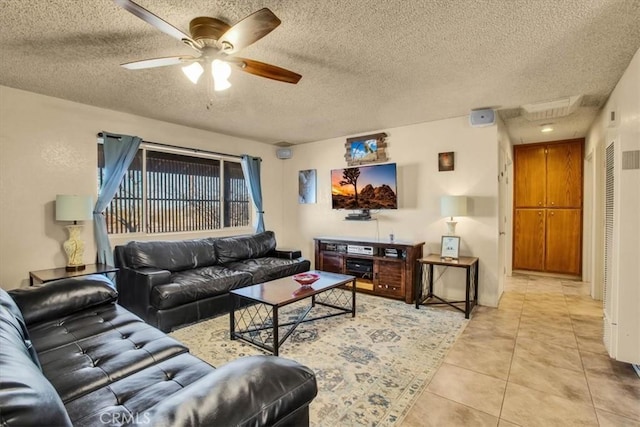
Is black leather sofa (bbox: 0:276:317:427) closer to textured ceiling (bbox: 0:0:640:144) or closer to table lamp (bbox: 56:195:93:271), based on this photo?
table lamp (bbox: 56:195:93:271)

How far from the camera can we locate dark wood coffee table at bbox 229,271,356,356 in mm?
2643

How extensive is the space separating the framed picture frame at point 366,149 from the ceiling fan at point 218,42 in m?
2.69

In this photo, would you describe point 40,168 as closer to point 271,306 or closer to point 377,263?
point 271,306

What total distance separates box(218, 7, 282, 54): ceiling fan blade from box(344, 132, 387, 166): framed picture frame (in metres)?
3.16

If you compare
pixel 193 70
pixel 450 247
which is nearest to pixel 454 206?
pixel 450 247

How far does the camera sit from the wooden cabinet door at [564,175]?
5.50 metres

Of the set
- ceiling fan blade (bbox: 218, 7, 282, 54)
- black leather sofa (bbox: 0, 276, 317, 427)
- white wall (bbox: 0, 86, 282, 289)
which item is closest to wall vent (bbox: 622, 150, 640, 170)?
ceiling fan blade (bbox: 218, 7, 282, 54)

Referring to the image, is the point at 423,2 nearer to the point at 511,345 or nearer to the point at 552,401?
the point at 552,401

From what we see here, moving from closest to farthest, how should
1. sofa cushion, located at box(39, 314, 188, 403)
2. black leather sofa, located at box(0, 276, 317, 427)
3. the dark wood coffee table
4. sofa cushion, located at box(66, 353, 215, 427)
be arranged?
black leather sofa, located at box(0, 276, 317, 427)
sofa cushion, located at box(66, 353, 215, 427)
sofa cushion, located at box(39, 314, 188, 403)
the dark wood coffee table

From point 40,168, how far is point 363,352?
12.3 ft

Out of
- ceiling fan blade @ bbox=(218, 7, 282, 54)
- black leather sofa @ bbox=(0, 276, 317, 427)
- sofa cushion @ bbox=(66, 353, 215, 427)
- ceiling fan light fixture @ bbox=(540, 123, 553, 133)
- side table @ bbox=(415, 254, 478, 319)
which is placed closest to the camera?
black leather sofa @ bbox=(0, 276, 317, 427)

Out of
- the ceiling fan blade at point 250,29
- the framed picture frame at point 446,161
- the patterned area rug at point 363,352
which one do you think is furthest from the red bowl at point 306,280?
the framed picture frame at point 446,161

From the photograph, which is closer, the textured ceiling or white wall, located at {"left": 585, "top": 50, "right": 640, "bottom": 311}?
the textured ceiling

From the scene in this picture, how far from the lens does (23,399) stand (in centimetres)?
70
